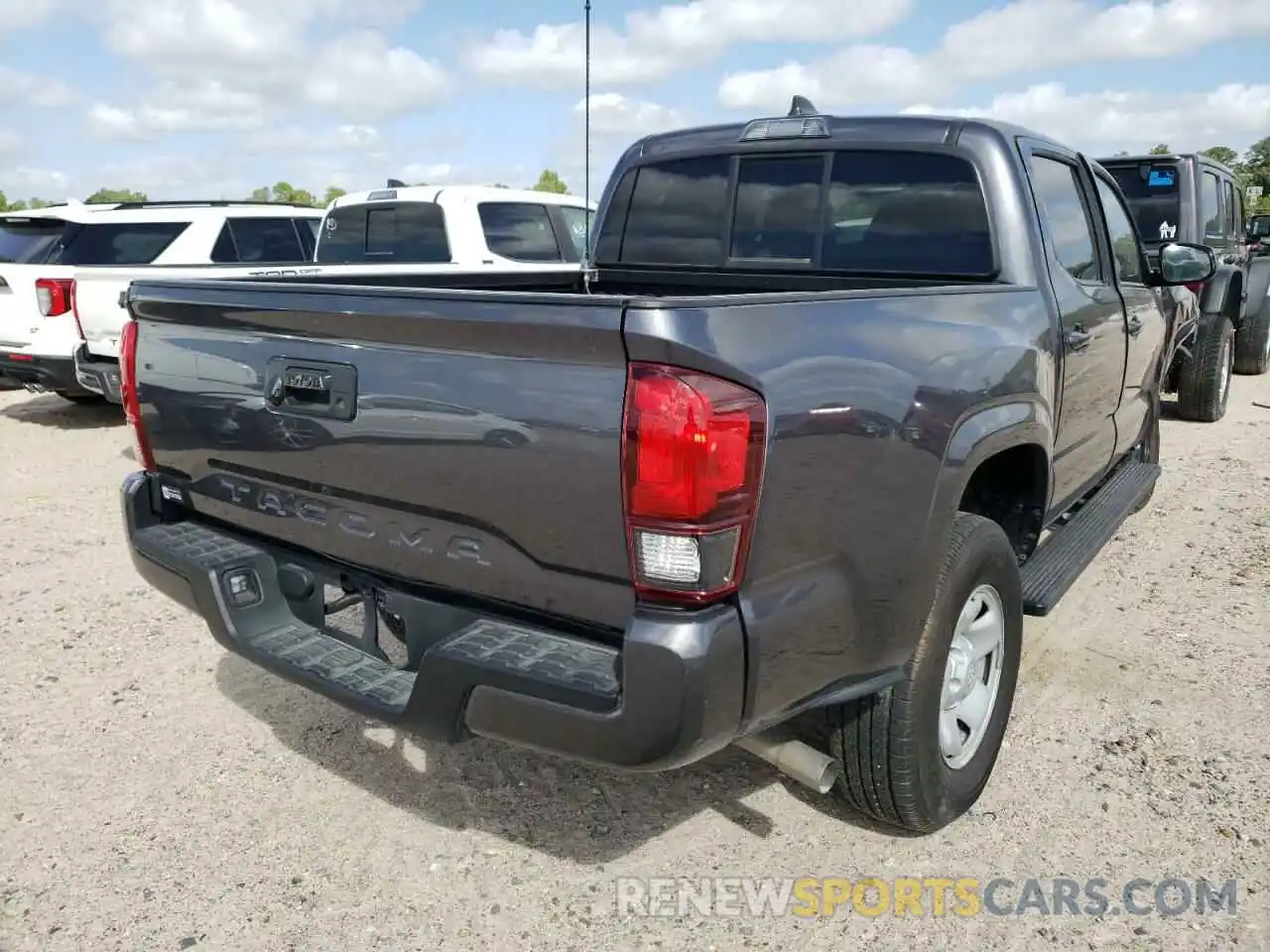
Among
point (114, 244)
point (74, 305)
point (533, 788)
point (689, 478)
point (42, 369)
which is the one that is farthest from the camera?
point (114, 244)

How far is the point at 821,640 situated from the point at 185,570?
5.51ft

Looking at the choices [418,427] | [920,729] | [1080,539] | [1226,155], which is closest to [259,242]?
[1080,539]

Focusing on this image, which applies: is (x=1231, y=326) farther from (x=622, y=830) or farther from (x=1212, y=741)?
(x=622, y=830)

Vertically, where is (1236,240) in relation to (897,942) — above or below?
above

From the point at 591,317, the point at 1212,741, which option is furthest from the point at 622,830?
the point at 1212,741

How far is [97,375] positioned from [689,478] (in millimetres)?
6377

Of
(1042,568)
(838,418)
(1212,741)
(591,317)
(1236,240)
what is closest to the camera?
(591,317)

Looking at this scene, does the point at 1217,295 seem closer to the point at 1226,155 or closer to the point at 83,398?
the point at 83,398

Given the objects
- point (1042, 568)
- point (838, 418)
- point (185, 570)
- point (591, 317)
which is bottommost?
point (1042, 568)

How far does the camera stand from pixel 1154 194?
28.1 feet

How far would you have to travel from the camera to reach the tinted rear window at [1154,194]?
27.8 ft

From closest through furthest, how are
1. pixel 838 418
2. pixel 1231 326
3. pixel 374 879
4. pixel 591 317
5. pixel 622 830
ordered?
1. pixel 591 317
2. pixel 838 418
3. pixel 374 879
4. pixel 622 830
5. pixel 1231 326

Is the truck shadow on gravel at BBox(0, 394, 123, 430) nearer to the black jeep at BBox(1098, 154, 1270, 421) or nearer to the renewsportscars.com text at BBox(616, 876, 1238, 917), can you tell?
the renewsportscars.com text at BBox(616, 876, 1238, 917)

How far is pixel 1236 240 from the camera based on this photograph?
1046 cm
